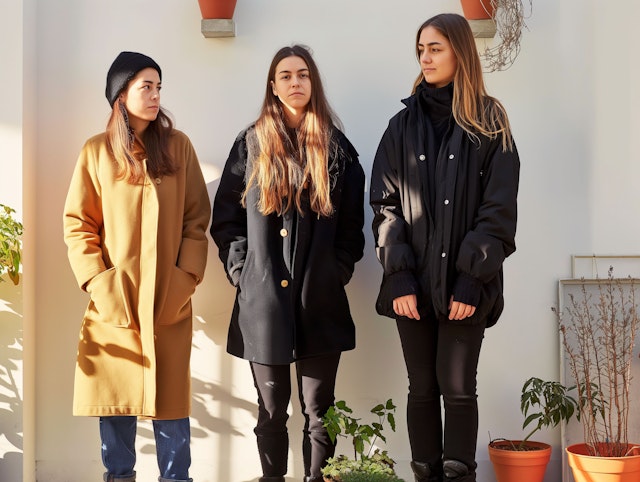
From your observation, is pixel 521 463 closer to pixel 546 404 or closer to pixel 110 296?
pixel 546 404

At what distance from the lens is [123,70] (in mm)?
3738

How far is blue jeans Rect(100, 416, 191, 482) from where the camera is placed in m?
3.73

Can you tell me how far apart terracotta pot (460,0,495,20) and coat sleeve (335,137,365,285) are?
823 mm

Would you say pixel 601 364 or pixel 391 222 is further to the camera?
pixel 601 364

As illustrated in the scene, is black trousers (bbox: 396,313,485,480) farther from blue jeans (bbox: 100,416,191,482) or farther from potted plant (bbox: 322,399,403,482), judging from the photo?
blue jeans (bbox: 100,416,191,482)

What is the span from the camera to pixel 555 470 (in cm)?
417

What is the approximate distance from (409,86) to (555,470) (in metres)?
1.83

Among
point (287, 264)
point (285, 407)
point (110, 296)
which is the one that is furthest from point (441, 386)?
point (110, 296)

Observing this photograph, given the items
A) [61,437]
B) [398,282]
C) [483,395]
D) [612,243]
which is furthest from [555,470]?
[61,437]

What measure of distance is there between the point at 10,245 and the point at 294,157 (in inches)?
47.8

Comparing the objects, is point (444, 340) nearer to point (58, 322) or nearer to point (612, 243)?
point (612, 243)

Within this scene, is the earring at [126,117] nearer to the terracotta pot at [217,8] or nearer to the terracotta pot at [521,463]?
the terracotta pot at [217,8]

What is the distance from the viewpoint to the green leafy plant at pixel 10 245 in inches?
147

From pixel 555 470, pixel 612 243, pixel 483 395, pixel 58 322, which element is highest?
pixel 612 243
